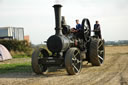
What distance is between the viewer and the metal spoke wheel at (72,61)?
7956 mm

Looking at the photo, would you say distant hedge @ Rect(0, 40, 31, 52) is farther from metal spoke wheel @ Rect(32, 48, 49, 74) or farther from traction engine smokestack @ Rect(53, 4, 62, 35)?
traction engine smokestack @ Rect(53, 4, 62, 35)

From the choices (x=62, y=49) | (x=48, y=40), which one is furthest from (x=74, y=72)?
(x=48, y=40)

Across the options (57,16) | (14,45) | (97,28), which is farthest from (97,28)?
(14,45)

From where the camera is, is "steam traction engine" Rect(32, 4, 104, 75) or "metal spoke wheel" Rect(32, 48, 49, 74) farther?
"metal spoke wheel" Rect(32, 48, 49, 74)

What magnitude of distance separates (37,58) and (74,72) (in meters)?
1.43

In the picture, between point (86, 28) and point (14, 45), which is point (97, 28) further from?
point (14, 45)

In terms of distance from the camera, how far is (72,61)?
8266 mm

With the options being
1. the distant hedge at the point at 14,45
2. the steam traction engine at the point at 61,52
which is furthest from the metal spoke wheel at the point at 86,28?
the distant hedge at the point at 14,45

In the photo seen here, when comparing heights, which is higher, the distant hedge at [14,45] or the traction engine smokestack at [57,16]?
the traction engine smokestack at [57,16]

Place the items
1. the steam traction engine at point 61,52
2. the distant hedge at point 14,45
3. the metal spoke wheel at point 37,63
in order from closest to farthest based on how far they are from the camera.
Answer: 1. the steam traction engine at point 61,52
2. the metal spoke wheel at point 37,63
3. the distant hedge at point 14,45

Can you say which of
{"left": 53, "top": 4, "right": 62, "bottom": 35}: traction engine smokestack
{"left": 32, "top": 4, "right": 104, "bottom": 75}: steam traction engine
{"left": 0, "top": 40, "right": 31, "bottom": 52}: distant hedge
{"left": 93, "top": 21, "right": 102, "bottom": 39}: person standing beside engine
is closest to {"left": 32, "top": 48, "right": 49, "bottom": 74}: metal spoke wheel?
{"left": 32, "top": 4, "right": 104, "bottom": 75}: steam traction engine

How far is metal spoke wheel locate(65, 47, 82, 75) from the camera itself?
7.96 metres

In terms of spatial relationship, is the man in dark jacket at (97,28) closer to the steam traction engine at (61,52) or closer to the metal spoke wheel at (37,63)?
the steam traction engine at (61,52)

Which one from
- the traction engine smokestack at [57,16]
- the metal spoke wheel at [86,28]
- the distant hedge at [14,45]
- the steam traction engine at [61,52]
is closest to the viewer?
the steam traction engine at [61,52]
